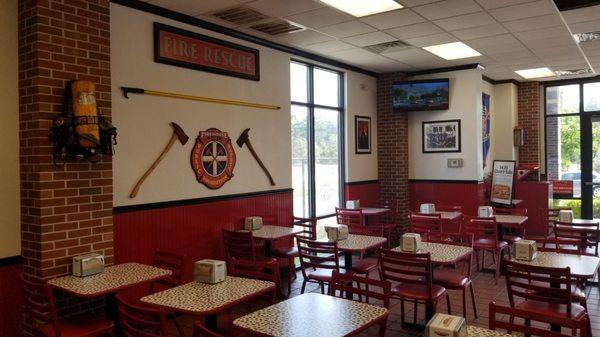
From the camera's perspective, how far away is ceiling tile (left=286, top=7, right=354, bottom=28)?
16.1 ft

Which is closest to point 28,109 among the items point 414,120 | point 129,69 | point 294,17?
point 129,69

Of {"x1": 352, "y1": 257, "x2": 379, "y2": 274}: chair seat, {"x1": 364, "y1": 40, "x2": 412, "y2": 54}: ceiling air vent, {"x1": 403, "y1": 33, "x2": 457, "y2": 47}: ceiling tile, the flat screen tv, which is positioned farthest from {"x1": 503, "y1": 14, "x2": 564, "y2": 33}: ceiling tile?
{"x1": 352, "y1": 257, "x2": 379, "y2": 274}: chair seat

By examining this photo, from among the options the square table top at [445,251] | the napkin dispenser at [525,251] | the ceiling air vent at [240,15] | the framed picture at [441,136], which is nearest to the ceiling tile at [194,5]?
the ceiling air vent at [240,15]

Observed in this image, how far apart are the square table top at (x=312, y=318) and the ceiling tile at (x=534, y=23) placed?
4.12m

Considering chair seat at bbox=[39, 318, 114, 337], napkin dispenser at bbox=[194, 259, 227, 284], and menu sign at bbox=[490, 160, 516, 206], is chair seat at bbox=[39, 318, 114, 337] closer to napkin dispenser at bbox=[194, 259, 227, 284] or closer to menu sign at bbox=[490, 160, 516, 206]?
napkin dispenser at bbox=[194, 259, 227, 284]

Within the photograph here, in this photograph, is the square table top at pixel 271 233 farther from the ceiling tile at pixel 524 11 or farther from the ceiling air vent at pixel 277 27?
the ceiling tile at pixel 524 11

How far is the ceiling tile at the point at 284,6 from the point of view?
4594mm

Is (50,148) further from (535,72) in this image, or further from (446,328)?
(535,72)

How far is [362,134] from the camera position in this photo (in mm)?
8164

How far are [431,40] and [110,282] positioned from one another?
4.76 metres

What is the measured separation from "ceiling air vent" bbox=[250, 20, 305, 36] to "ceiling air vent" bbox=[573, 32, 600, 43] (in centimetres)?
367

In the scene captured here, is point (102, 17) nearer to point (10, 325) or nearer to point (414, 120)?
point (10, 325)

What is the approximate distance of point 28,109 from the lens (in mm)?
3617

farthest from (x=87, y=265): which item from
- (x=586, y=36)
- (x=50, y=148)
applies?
(x=586, y=36)
